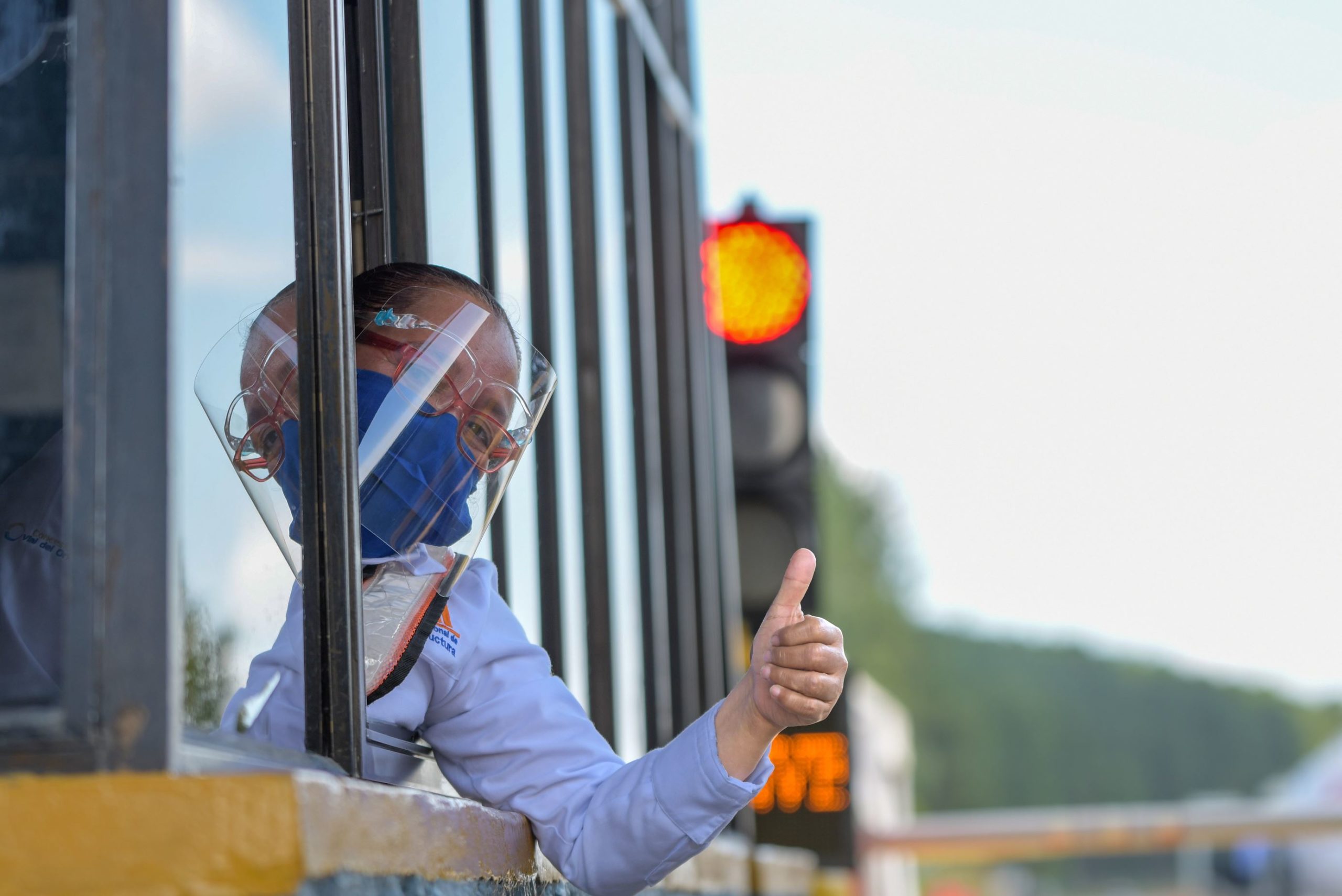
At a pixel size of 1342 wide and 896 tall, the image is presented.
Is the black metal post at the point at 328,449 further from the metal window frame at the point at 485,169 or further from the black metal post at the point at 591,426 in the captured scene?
the black metal post at the point at 591,426

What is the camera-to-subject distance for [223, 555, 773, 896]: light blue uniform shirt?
1.85 metres

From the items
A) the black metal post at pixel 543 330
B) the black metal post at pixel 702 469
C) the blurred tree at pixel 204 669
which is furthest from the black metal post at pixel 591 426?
the blurred tree at pixel 204 669

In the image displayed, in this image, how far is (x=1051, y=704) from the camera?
64.9 meters

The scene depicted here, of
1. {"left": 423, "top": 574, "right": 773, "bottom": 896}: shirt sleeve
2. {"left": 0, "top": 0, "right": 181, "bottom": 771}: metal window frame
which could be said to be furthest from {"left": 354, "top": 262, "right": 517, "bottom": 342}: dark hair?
{"left": 0, "top": 0, "right": 181, "bottom": 771}: metal window frame

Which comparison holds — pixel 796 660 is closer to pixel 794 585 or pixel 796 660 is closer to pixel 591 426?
pixel 794 585

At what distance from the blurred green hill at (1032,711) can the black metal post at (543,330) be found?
47508 mm

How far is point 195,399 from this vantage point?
186 cm

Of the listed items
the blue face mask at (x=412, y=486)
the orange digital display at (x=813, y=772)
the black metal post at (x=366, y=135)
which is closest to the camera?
the blue face mask at (x=412, y=486)

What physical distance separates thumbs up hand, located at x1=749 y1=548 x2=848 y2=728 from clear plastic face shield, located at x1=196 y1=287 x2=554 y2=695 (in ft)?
1.30

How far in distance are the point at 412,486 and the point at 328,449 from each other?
0.83 ft

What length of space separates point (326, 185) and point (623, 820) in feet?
2.52

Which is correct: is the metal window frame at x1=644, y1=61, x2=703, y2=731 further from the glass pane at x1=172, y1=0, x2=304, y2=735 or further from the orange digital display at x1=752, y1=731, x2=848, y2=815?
the glass pane at x1=172, y1=0, x2=304, y2=735

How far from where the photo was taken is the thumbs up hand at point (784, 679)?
1.73 metres

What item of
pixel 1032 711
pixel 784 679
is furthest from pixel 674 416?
pixel 1032 711
